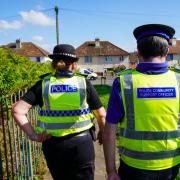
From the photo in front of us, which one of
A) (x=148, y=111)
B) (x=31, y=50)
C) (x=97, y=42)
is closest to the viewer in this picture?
(x=148, y=111)

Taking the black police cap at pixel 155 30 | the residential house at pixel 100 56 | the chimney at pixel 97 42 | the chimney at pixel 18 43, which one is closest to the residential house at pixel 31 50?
the chimney at pixel 18 43

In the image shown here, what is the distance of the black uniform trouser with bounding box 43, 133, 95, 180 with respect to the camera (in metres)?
3.31

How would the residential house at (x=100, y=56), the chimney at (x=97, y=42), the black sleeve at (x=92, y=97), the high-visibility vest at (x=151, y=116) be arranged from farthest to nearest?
1. the residential house at (x=100, y=56)
2. the chimney at (x=97, y=42)
3. the black sleeve at (x=92, y=97)
4. the high-visibility vest at (x=151, y=116)

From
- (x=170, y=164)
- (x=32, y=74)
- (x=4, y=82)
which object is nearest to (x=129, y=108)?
(x=170, y=164)

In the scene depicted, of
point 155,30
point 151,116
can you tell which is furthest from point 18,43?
point 151,116

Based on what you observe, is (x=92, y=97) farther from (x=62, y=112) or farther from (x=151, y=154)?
(x=151, y=154)

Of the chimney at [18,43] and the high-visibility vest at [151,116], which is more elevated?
the chimney at [18,43]

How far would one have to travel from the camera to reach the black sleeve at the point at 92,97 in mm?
3393

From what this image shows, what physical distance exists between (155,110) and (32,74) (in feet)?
14.8

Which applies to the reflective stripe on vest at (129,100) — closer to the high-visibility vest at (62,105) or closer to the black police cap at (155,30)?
the black police cap at (155,30)

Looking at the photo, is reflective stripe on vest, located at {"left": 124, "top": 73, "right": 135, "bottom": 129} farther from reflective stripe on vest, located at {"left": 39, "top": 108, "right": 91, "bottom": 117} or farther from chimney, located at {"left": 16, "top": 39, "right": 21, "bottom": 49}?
chimney, located at {"left": 16, "top": 39, "right": 21, "bottom": 49}

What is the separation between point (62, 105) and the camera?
3.28m

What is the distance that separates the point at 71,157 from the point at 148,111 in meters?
1.22

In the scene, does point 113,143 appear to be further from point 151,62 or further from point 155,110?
point 151,62
